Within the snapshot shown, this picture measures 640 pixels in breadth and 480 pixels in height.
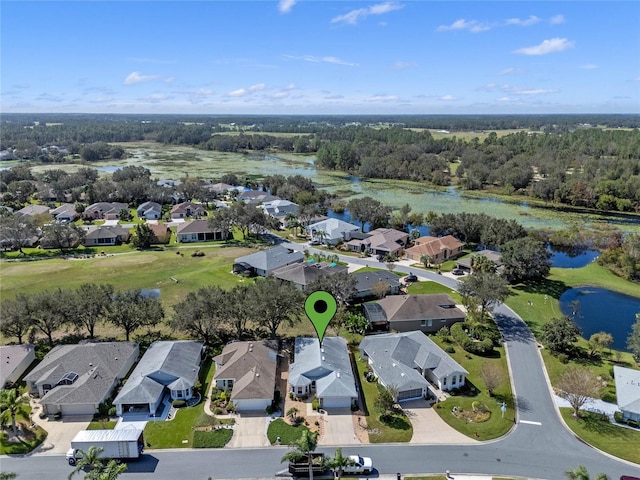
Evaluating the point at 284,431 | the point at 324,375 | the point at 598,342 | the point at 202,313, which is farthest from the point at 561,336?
the point at 202,313

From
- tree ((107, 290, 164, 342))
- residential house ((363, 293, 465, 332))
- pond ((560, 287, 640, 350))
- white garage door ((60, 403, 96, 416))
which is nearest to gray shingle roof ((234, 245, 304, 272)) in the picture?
residential house ((363, 293, 465, 332))

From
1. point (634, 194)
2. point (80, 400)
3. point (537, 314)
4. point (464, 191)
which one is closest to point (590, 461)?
point (537, 314)

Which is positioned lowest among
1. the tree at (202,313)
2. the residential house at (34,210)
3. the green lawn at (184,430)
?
the green lawn at (184,430)

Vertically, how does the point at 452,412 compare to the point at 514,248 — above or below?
below

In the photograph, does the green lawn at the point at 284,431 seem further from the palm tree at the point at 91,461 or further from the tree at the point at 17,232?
the tree at the point at 17,232

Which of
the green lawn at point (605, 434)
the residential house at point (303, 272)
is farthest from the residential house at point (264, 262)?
the green lawn at point (605, 434)

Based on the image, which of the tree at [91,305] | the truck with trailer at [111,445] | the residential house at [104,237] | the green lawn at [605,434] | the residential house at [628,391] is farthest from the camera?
the residential house at [104,237]

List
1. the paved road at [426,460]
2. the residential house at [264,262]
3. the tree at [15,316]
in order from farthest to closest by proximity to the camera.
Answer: the residential house at [264,262] < the tree at [15,316] < the paved road at [426,460]

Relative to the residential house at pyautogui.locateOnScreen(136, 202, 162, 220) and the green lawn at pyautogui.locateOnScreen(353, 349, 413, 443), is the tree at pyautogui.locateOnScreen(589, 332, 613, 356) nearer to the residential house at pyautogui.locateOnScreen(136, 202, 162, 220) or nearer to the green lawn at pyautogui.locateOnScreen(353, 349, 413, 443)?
the green lawn at pyautogui.locateOnScreen(353, 349, 413, 443)

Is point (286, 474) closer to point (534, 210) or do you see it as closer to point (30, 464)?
point (30, 464)
